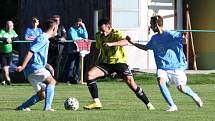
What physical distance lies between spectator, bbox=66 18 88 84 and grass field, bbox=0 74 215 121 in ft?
5.08

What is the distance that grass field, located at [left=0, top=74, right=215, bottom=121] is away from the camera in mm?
12305

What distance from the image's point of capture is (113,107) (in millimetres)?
15023

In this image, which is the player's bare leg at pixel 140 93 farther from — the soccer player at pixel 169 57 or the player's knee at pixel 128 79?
the soccer player at pixel 169 57

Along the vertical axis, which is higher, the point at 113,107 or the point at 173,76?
the point at 173,76

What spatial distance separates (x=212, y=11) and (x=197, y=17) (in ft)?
2.76

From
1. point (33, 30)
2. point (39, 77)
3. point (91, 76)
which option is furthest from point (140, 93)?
point (33, 30)

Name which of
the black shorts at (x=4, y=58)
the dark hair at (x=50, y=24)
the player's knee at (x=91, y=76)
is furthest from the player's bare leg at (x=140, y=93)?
the black shorts at (x=4, y=58)

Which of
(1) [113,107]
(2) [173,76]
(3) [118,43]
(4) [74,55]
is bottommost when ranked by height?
(1) [113,107]

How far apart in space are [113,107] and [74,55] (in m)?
9.90

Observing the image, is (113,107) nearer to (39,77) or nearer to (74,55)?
(39,77)

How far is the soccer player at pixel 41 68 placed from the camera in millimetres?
13781

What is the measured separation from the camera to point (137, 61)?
92.5ft

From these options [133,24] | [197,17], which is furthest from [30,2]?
[197,17]

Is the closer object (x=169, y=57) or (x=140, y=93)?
(x=169, y=57)
